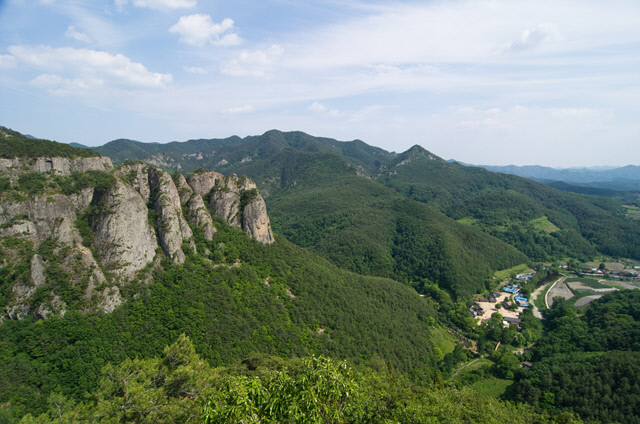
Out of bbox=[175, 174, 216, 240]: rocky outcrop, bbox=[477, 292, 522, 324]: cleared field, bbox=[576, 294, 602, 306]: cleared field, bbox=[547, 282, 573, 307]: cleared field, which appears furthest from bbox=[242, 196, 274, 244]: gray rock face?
bbox=[576, 294, 602, 306]: cleared field

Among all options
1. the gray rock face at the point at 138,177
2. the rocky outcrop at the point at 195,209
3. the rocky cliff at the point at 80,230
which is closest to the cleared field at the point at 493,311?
the rocky outcrop at the point at 195,209

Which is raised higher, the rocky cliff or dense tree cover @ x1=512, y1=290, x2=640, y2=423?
the rocky cliff

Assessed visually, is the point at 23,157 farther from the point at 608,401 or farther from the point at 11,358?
the point at 608,401

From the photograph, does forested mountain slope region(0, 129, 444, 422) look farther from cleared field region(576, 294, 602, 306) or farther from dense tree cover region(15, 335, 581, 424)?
cleared field region(576, 294, 602, 306)

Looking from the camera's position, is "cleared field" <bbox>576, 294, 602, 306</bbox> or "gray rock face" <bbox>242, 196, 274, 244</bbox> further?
"cleared field" <bbox>576, 294, 602, 306</bbox>

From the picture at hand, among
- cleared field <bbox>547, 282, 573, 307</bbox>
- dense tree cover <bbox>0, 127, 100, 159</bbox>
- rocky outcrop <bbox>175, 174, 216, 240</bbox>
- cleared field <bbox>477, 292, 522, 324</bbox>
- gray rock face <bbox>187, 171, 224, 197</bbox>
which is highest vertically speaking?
dense tree cover <bbox>0, 127, 100, 159</bbox>

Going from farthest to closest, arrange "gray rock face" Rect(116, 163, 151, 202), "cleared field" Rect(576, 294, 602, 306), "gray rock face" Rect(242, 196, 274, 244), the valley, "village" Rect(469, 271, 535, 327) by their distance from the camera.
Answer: "cleared field" Rect(576, 294, 602, 306) → "village" Rect(469, 271, 535, 327) → "gray rock face" Rect(242, 196, 274, 244) → "gray rock face" Rect(116, 163, 151, 202) → the valley

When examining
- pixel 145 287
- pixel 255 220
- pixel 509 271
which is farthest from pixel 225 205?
pixel 509 271
